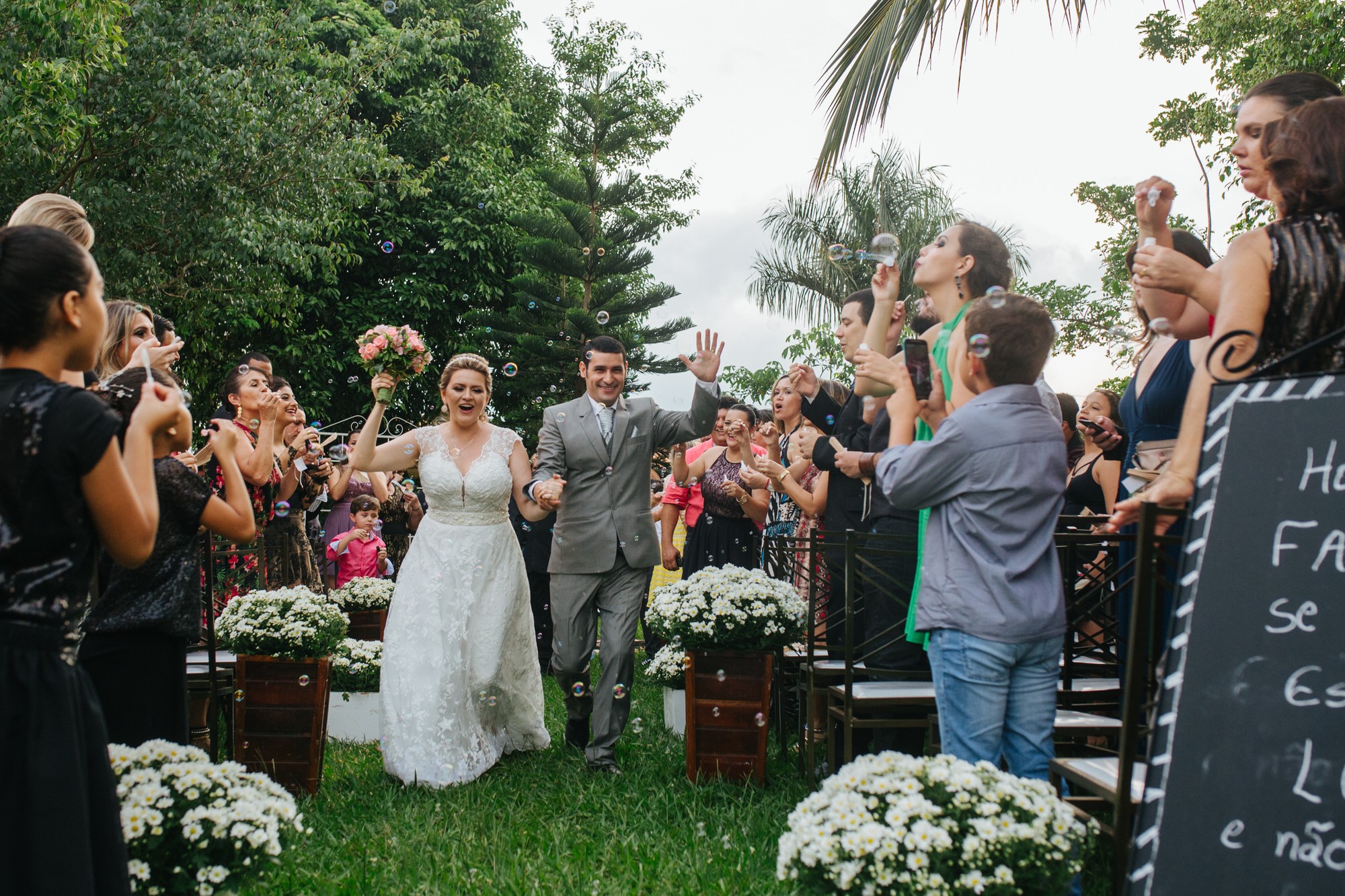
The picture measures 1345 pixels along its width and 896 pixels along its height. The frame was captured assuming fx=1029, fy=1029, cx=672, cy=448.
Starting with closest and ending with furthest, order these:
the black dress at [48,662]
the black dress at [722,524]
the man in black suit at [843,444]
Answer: the black dress at [48,662] < the man in black suit at [843,444] < the black dress at [722,524]

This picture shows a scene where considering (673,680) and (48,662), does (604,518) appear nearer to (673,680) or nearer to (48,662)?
(673,680)

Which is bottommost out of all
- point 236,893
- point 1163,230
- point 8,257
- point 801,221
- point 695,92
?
point 236,893

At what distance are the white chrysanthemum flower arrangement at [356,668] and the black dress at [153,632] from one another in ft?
9.01

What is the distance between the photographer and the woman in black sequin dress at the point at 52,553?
1.98 metres

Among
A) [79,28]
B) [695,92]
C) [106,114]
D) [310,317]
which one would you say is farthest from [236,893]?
[695,92]

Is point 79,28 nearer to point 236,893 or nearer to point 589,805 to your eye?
point 589,805

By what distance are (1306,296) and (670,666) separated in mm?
4387

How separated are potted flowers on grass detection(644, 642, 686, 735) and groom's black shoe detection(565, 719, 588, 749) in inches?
21.8

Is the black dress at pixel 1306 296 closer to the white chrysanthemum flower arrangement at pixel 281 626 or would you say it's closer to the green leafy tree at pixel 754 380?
the white chrysanthemum flower arrangement at pixel 281 626

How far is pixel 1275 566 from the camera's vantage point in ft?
6.82

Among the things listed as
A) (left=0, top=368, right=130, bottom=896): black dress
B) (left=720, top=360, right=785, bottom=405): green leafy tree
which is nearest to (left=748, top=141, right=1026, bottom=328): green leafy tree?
(left=720, top=360, right=785, bottom=405): green leafy tree

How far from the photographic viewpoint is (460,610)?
17.8 feet

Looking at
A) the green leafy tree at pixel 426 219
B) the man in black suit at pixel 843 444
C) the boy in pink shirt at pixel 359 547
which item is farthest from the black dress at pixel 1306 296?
the green leafy tree at pixel 426 219

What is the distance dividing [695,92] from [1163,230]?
28067mm
